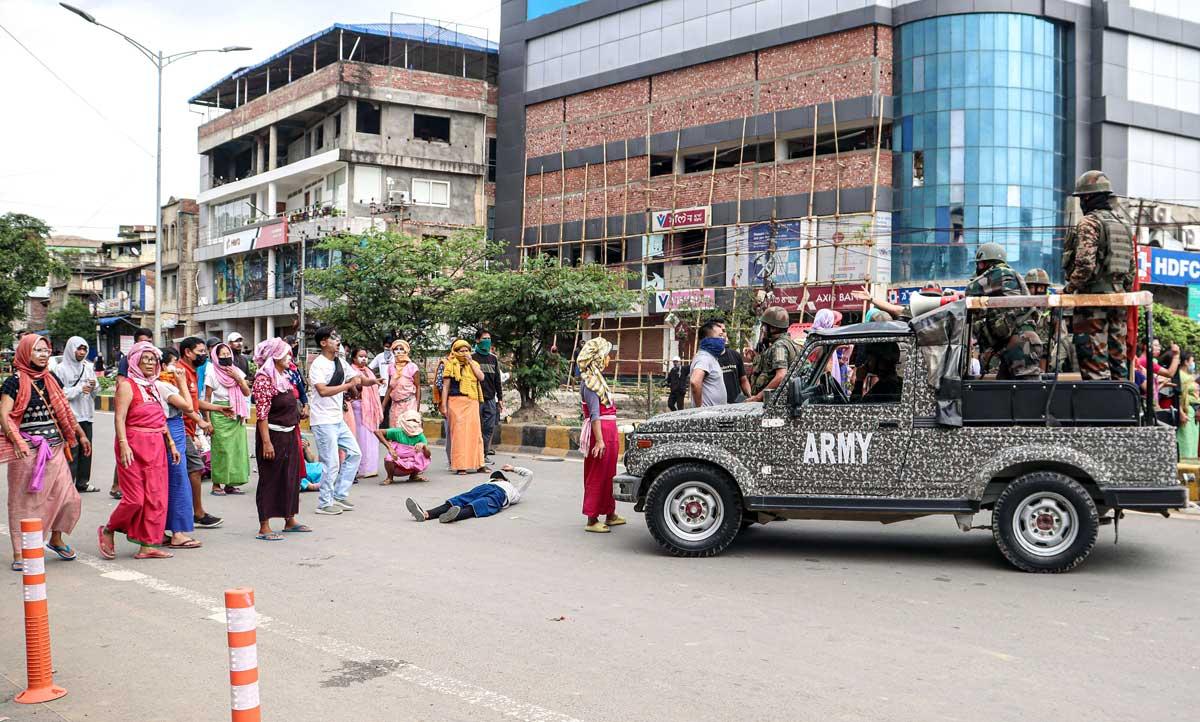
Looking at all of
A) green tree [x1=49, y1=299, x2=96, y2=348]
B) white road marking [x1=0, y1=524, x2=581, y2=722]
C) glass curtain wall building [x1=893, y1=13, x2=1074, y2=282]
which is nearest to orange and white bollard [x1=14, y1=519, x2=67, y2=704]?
white road marking [x1=0, y1=524, x2=581, y2=722]

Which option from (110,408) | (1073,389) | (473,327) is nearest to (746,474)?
(1073,389)

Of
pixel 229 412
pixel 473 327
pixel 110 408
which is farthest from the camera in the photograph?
pixel 110 408

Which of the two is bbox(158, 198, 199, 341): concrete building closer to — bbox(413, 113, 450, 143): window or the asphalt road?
bbox(413, 113, 450, 143): window

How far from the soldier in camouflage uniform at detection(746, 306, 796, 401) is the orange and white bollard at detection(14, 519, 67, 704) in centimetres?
666

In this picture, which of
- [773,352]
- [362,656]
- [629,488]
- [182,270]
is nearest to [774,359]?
[773,352]

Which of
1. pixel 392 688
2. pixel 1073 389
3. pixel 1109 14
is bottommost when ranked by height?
pixel 392 688

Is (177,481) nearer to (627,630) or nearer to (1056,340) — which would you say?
(627,630)

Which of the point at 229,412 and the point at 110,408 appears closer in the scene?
the point at 229,412

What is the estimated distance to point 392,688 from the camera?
488cm

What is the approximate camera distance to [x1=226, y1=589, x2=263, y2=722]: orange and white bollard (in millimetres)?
3057

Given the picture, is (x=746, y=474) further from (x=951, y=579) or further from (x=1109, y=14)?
(x=1109, y=14)

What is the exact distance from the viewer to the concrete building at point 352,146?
4756cm

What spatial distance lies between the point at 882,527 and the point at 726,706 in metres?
5.28

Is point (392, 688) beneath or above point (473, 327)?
beneath
